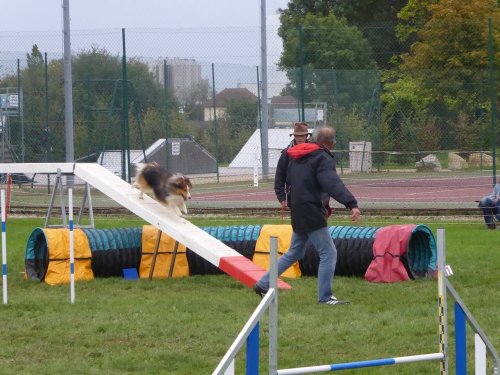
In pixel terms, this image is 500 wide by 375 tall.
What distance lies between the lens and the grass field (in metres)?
7.55

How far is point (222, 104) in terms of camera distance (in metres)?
27.4

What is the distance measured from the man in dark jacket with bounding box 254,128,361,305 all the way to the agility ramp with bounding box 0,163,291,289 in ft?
1.54

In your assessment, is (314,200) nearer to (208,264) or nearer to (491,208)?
(208,264)

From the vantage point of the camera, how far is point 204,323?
8.95m

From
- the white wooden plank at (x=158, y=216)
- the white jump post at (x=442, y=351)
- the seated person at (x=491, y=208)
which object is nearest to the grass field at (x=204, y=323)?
the white wooden plank at (x=158, y=216)

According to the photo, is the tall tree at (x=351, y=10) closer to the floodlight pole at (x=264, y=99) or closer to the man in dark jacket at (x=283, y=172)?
the floodlight pole at (x=264, y=99)

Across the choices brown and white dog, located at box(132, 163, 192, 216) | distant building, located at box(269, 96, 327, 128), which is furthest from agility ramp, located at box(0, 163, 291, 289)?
distant building, located at box(269, 96, 327, 128)

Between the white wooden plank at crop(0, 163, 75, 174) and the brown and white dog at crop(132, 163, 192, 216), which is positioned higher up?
the white wooden plank at crop(0, 163, 75, 174)

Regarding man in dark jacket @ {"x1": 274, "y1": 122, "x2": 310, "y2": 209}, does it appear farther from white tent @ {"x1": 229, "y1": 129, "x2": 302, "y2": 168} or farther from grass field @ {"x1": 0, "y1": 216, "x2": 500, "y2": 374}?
white tent @ {"x1": 229, "y1": 129, "x2": 302, "y2": 168}

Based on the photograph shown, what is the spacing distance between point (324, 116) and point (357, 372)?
19.8 meters

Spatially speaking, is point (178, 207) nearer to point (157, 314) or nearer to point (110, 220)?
point (157, 314)

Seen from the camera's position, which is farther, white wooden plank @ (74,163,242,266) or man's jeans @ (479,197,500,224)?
man's jeans @ (479,197,500,224)

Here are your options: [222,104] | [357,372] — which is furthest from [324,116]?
[357,372]

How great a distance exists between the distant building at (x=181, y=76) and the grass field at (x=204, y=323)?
1357 cm
